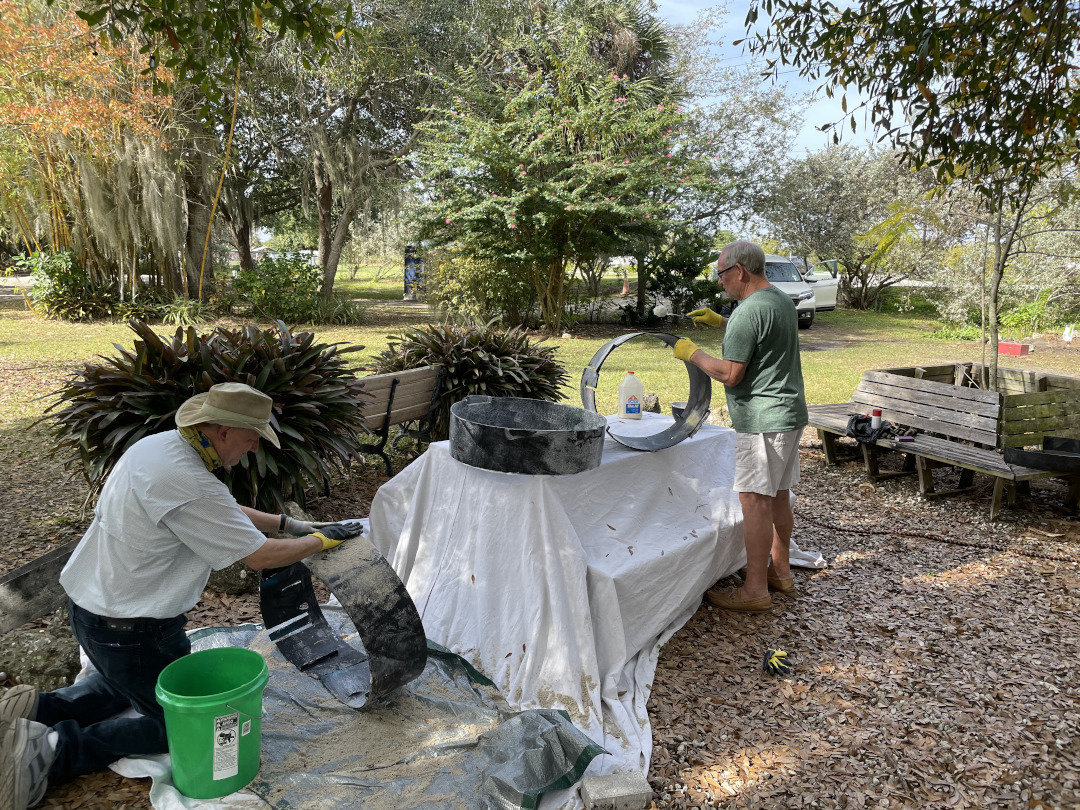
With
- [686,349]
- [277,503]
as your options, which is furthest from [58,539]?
[686,349]

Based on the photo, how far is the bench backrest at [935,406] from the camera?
5.24m

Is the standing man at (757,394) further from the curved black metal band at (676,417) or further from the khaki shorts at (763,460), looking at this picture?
the curved black metal band at (676,417)

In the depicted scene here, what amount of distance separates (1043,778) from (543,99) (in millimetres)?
13093

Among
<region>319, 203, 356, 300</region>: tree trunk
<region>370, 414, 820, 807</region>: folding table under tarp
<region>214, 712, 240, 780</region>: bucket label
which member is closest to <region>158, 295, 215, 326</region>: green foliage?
<region>319, 203, 356, 300</region>: tree trunk

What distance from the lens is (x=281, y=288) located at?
14.3 m

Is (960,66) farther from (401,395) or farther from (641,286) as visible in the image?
(641,286)

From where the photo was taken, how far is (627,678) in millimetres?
2984

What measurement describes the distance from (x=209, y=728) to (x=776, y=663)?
230 centimetres

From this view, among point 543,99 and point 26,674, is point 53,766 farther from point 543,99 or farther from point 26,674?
point 543,99

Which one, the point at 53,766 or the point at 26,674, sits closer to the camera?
the point at 53,766

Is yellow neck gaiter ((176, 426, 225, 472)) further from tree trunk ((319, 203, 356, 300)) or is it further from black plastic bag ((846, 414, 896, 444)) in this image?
tree trunk ((319, 203, 356, 300))

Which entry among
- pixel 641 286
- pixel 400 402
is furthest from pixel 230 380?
pixel 641 286

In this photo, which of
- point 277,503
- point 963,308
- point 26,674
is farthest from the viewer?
point 963,308

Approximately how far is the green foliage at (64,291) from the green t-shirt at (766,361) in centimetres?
1297
